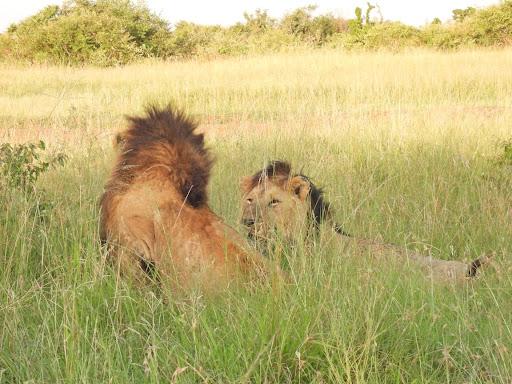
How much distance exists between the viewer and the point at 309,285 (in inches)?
112

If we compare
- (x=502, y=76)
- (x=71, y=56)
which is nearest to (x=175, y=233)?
(x=502, y=76)

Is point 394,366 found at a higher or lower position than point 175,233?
lower

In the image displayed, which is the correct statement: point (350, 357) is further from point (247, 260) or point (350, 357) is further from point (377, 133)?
point (377, 133)

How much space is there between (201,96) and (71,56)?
426 inches

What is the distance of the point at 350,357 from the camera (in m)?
2.53

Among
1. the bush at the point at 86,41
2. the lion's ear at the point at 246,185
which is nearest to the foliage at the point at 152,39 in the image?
the bush at the point at 86,41

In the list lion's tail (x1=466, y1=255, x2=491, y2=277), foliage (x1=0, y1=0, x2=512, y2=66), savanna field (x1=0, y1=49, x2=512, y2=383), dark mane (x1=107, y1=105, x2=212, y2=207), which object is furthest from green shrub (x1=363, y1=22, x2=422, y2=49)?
lion's tail (x1=466, y1=255, x2=491, y2=277)

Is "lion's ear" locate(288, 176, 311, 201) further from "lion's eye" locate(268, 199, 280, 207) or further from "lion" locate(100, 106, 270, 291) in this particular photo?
"lion" locate(100, 106, 270, 291)

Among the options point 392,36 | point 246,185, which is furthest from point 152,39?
point 246,185

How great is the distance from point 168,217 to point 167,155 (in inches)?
13.2

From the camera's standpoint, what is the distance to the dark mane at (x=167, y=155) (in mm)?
3518

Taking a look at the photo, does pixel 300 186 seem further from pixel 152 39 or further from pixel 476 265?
pixel 152 39

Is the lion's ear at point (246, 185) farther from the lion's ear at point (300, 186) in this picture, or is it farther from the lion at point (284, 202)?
the lion's ear at point (300, 186)

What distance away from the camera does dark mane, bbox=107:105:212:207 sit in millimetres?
3518
